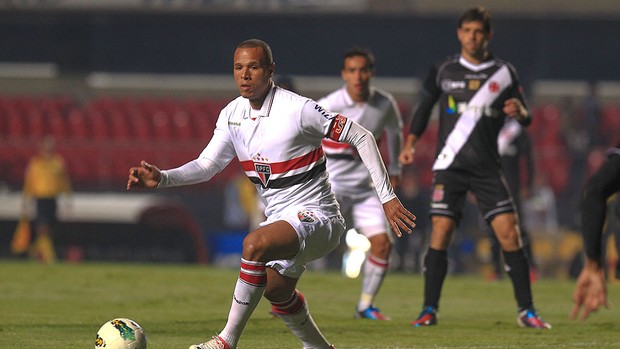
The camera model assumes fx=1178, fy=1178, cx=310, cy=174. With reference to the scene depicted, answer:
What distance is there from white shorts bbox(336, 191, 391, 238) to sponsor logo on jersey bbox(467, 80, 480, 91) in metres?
1.40

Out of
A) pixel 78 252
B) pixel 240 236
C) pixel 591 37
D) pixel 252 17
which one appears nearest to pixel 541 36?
pixel 591 37

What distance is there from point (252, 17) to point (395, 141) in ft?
60.9

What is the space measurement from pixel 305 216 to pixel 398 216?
0.63 m

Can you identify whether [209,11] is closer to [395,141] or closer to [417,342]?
[395,141]

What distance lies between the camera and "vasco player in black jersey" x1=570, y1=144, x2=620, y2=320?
4.86 metres

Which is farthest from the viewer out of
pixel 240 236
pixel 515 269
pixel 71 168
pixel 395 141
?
pixel 71 168

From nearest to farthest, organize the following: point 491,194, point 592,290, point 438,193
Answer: point 592,290 < point 491,194 < point 438,193

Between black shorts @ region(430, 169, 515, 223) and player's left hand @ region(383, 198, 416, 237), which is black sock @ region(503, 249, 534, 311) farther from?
player's left hand @ region(383, 198, 416, 237)

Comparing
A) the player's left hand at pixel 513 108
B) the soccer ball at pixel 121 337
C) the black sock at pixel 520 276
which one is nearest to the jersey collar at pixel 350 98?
the player's left hand at pixel 513 108

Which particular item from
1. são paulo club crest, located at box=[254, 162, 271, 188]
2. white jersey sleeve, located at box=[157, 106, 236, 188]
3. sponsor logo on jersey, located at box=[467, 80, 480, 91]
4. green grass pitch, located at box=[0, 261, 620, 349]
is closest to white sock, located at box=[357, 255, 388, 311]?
green grass pitch, located at box=[0, 261, 620, 349]

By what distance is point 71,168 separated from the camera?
23016mm

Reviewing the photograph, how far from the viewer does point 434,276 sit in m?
9.32

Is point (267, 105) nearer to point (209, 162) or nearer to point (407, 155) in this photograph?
point (209, 162)

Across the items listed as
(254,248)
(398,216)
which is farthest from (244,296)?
(398,216)
